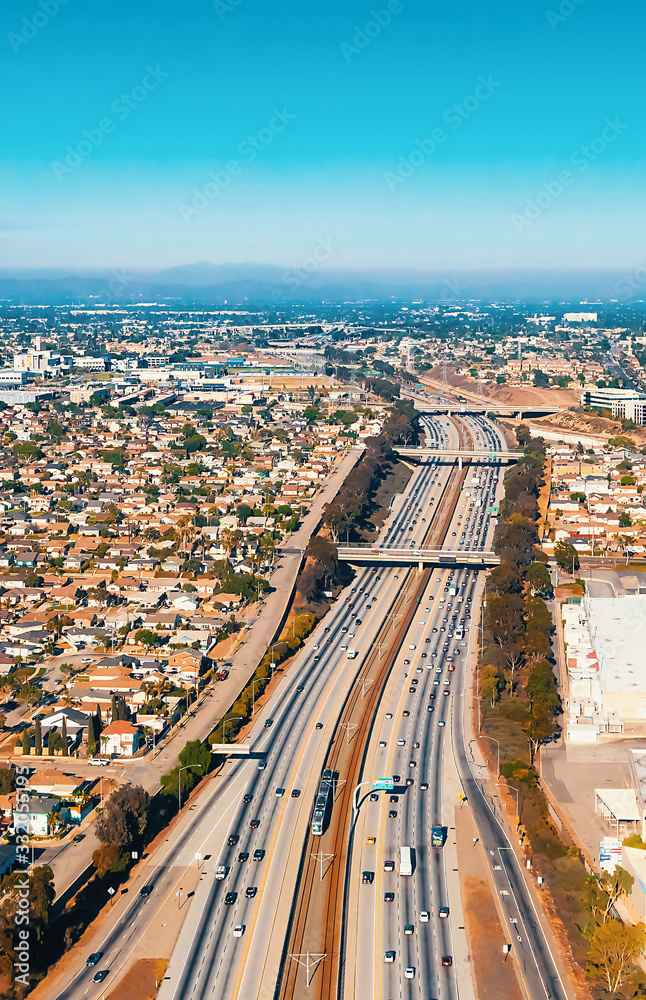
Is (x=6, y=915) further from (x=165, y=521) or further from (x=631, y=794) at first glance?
(x=165, y=521)

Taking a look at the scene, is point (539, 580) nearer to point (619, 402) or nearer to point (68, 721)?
point (68, 721)

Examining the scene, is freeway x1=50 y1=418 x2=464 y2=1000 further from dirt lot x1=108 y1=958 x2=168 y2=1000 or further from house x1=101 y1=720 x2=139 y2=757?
house x1=101 y1=720 x2=139 y2=757

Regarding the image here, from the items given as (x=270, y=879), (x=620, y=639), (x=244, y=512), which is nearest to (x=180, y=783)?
(x=270, y=879)

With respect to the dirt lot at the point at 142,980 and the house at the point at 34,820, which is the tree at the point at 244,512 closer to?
the house at the point at 34,820

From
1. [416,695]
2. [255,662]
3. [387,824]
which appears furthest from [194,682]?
[387,824]

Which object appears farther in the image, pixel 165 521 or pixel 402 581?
pixel 165 521

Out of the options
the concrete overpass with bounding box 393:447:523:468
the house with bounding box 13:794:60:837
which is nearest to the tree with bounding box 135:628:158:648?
the house with bounding box 13:794:60:837

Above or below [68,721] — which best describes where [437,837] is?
below
